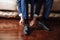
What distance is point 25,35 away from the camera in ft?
5.75

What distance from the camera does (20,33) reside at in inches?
70.5

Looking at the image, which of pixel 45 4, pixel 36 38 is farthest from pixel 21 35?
pixel 45 4

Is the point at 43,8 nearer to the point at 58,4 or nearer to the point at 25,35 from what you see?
the point at 58,4

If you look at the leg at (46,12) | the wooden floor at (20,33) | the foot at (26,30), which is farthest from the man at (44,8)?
the foot at (26,30)

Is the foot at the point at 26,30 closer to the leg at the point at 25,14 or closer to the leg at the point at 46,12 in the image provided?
the leg at the point at 25,14

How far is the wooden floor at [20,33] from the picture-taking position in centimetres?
172

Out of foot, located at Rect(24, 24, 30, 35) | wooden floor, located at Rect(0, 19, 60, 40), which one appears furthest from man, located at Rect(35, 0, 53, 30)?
foot, located at Rect(24, 24, 30, 35)

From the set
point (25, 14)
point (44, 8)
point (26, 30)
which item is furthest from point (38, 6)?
point (26, 30)

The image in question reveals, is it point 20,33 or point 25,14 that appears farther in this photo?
point 20,33

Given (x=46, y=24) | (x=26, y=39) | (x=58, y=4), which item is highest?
(x=58, y=4)

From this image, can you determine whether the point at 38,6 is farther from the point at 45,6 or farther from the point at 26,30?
the point at 26,30

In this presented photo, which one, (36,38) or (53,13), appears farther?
(53,13)

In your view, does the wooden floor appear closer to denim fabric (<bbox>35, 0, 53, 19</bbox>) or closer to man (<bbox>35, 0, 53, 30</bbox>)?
man (<bbox>35, 0, 53, 30</bbox>)

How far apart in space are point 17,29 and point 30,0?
46cm
